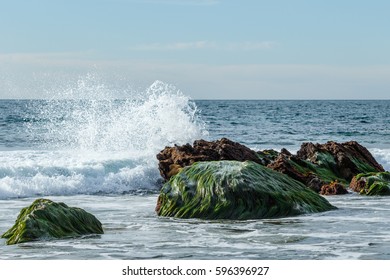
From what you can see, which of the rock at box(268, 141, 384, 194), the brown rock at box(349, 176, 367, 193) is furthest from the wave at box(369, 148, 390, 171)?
the brown rock at box(349, 176, 367, 193)

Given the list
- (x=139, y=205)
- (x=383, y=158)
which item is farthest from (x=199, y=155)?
(x=383, y=158)

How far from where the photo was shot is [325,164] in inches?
575

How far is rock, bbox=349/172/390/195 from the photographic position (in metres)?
12.3

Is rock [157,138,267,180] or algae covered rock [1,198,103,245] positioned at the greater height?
rock [157,138,267,180]

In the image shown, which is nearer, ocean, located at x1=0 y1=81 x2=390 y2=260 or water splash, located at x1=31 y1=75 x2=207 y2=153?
ocean, located at x1=0 y1=81 x2=390 y2=260

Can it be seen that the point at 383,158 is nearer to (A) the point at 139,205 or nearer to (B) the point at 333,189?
(B) the point at 333,189

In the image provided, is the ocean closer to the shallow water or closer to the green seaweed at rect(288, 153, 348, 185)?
the shallow water

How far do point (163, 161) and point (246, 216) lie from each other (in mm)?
4858

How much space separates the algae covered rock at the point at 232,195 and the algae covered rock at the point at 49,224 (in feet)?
5.44

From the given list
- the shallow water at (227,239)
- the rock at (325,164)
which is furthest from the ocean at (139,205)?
the rock at (325,164)

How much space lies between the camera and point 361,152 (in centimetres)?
1572

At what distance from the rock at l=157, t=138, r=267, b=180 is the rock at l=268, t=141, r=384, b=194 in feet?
2.31
